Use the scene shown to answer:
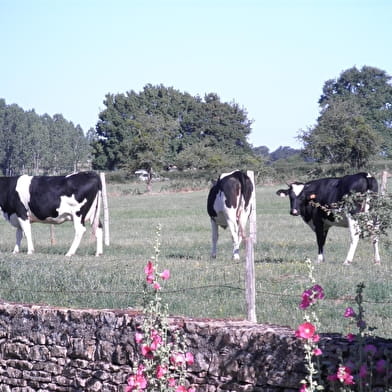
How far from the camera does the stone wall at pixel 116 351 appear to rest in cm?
701

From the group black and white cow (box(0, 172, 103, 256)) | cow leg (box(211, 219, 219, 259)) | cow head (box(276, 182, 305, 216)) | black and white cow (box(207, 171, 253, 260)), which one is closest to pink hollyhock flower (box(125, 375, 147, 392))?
cow leg (box(211, 219, 219, 259))

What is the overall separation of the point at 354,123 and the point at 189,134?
44656 mm

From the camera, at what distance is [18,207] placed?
66.9 ft

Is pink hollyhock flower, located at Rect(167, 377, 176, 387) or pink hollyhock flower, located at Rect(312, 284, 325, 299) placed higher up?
pink hollyhock flower, located at Rect(312, 284, 325, 299)

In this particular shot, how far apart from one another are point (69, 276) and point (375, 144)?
4678cm

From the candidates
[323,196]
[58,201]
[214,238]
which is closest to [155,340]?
[214,238]

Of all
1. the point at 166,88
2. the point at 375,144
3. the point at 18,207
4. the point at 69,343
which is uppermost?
the point at 166,88

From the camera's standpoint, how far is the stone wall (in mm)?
7012

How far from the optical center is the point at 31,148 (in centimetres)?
12738

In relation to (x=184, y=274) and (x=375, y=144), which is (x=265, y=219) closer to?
(x=184, y=274)

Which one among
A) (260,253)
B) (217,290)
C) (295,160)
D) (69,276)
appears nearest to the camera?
(217,290)

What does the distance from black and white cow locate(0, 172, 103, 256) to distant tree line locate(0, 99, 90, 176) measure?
9789cm

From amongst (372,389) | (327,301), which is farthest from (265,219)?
(372,389)

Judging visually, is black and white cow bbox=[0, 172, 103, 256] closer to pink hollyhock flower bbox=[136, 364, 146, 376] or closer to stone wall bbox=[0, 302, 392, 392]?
stone wall bbox=[0, 302, 392, 392]
